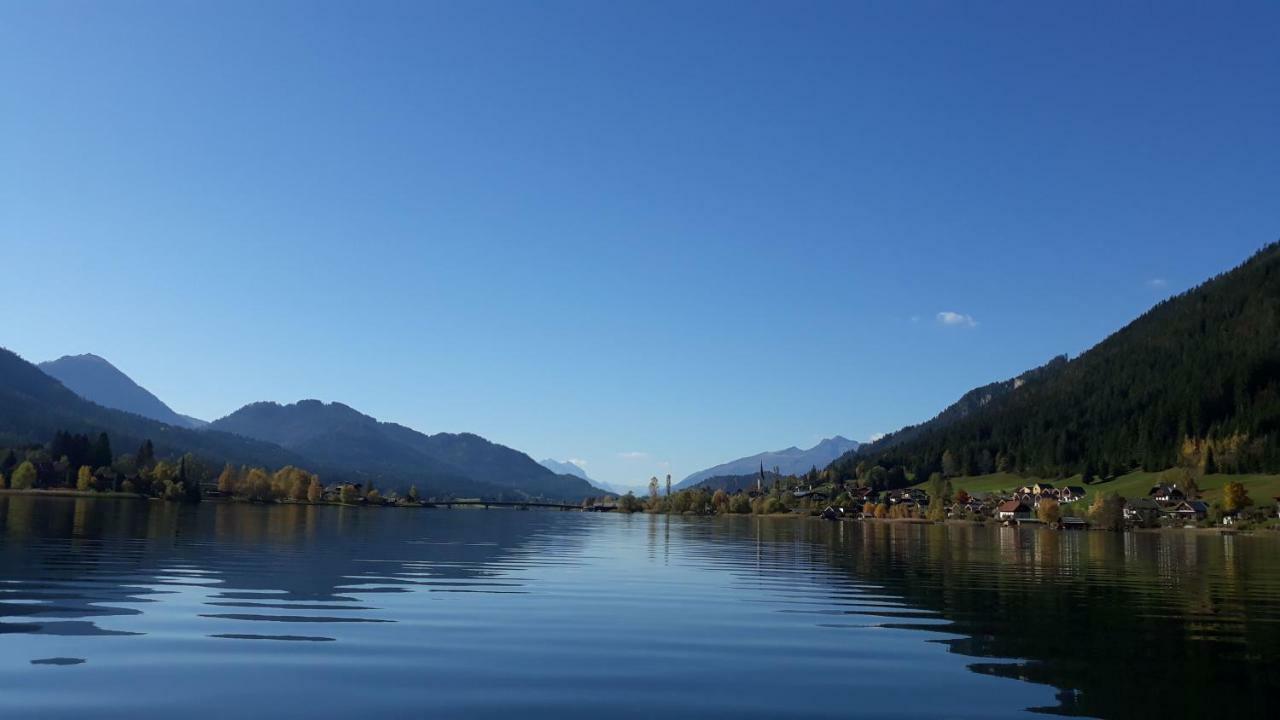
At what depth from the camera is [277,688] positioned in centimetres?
2116

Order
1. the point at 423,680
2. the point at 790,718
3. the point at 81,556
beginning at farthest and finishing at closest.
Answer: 1. the point at 81,556
2. the point at 423,680
3. the point at 790,718

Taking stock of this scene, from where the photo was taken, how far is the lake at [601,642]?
20734 millimetres

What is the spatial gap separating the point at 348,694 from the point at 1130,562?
85128mm

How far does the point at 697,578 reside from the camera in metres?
58.6

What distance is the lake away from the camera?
2073 centimetres

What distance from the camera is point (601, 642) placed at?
29.9 m

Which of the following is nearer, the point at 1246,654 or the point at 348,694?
the point at 348,694

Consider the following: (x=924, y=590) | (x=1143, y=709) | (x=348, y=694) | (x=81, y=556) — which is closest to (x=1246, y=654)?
(x=1143, y=709)

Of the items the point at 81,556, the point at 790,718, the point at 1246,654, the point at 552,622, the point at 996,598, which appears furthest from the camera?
the point at 81,556

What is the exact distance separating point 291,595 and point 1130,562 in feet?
257

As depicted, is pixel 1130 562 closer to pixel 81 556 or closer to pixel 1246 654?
pixel 1246 654

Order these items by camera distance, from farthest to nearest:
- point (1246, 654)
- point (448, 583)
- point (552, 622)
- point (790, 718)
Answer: point (448, 583) → point (552, 622) → point (1246, 654) → point (790, 718)

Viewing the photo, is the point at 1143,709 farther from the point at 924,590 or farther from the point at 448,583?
the point at 448,583

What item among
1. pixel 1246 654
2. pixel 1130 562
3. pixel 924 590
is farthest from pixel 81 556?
pixel 1130 562
